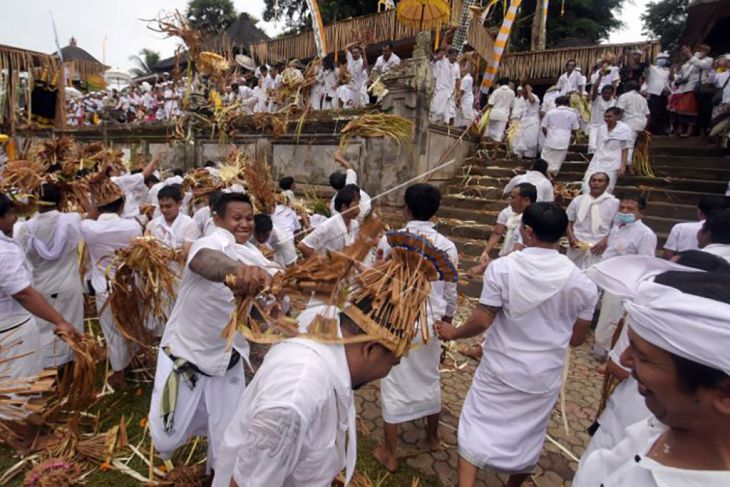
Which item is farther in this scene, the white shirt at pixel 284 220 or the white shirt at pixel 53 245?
the white shirt at pixel 284 220

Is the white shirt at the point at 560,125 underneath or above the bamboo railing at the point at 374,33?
underneath

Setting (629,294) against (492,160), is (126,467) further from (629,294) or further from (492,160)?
(492,160)

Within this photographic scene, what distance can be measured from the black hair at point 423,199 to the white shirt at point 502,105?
8914 mm

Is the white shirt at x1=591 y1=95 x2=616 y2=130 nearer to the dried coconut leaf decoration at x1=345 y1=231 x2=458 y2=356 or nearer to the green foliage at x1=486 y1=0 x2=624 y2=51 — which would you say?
the dried coconut leaf decoration at x1=345 y1=231 x2=458 y2=356

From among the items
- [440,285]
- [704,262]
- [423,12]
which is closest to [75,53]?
[423,12]

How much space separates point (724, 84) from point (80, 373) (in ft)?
43.0

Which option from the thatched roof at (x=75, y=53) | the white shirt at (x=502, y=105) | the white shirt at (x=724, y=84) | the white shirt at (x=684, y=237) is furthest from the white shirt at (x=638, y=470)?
the thatched roof at (x=75, y=53)

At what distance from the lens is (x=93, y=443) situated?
315cm

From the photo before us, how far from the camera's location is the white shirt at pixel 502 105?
1088cm

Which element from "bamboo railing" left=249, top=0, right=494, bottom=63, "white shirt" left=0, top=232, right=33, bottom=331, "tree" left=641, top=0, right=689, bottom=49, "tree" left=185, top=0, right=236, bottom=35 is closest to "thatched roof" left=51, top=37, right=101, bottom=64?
"tree" left=185, top=0, right=236, bottom=35

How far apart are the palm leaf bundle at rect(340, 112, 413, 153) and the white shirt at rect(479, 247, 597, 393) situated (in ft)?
21.5

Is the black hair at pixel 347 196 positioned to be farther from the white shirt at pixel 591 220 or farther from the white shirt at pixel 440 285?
the white shirt at pixel 591 220

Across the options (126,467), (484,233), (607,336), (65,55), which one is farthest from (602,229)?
(65,55)

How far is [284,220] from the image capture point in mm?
5559
